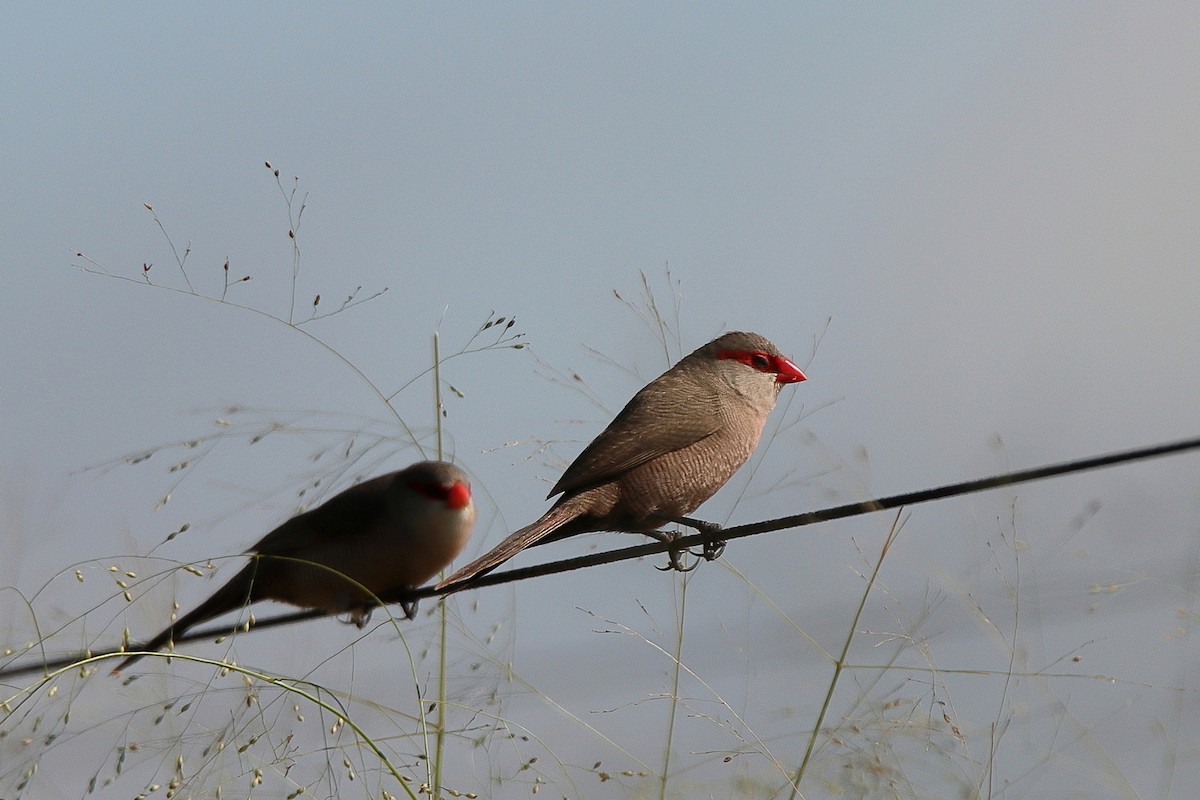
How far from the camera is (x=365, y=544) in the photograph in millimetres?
3807

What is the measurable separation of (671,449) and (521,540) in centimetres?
86

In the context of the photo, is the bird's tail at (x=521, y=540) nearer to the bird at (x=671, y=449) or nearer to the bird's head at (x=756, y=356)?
the bird at (x=671, y=449)

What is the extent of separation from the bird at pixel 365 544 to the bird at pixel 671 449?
0.20 meters

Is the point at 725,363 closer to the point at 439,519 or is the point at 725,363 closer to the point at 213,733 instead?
the point at 439,519

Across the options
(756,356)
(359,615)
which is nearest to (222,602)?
(359,615)

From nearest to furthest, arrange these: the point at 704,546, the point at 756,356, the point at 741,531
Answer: the point at 741,531 < the point at 704,546 < the point at 756,356

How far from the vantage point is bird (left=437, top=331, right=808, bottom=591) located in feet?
14.1

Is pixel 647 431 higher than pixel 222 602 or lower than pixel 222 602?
higher

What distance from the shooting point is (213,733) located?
116 inches

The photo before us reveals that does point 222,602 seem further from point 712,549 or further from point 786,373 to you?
point 786,373

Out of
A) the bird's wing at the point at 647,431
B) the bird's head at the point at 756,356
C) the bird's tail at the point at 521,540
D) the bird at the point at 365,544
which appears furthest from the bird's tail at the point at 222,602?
the bird's head at the point at 756,356

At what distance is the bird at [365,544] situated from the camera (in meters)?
3.77

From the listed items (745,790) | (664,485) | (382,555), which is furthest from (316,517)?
(745,790)

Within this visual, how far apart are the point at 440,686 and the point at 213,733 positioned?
58cm
